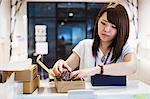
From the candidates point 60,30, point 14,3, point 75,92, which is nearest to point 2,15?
point 14,3

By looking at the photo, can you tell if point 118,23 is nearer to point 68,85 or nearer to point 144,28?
point 68,85

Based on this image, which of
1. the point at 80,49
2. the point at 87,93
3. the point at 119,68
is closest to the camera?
the point at 87,93

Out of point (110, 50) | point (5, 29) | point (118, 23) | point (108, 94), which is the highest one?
point (5, 29)

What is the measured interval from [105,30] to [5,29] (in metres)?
4.21

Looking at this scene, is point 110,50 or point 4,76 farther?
point 110,50

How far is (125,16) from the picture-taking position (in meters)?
1.32

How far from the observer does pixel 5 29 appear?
5207mm

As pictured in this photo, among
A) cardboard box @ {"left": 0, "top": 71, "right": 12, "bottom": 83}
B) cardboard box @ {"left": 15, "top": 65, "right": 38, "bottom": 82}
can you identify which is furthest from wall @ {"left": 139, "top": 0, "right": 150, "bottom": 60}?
cardboard box @ {"left": 0, "top": 71, "right": 12, "bottom": 83}

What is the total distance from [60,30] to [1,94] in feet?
17.4

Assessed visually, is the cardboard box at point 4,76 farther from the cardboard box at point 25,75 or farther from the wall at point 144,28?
the wall at point 144,28

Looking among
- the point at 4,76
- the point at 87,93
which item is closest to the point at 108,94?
the point at 87,93

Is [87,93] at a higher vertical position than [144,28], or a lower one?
lower

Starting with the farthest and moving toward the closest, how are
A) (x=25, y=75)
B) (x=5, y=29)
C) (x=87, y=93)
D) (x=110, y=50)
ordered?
(x=5, y=29) < (x=110, y=50) < (x=25, y=75) < (x=87, y=93)

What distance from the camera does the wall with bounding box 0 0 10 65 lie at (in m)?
4.72
